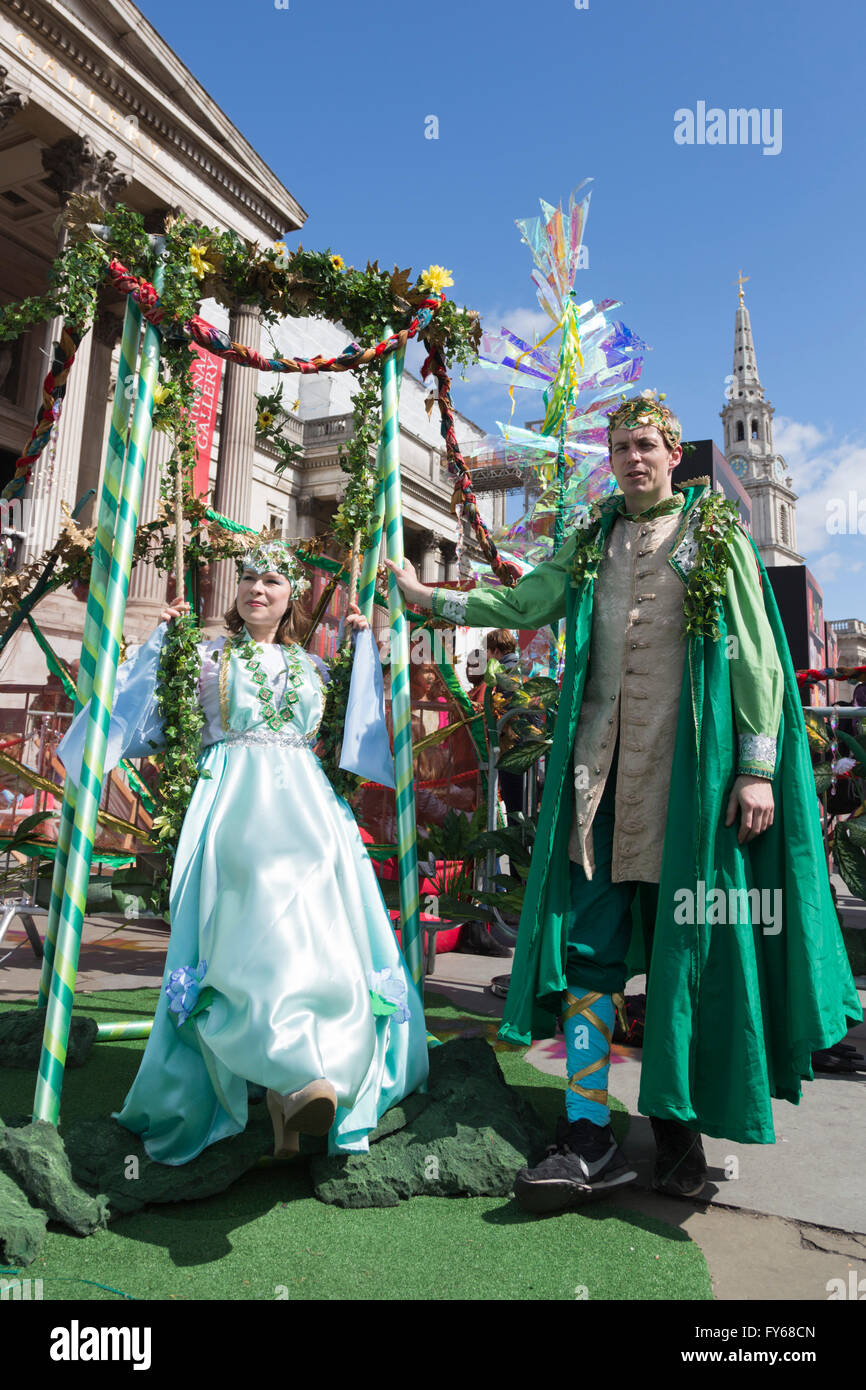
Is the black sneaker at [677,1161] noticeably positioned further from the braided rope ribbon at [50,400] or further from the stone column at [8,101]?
the stone column at [8,101]

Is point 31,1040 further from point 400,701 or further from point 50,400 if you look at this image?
→ point 50,400

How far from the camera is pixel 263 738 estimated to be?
296 cm

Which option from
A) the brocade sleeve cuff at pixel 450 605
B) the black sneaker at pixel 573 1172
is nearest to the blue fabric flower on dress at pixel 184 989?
the black sneaker at pixel 573 1172

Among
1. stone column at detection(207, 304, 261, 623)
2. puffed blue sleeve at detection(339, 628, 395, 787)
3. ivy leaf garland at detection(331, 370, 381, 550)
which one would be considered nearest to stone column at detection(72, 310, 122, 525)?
stone column at detection(207, 304, 261, 623)

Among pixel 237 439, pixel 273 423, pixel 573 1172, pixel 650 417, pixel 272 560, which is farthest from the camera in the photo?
pixel 237 439

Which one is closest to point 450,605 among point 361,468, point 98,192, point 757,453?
point 361,468

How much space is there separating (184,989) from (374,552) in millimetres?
1775

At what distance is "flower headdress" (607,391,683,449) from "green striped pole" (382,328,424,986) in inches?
34.9

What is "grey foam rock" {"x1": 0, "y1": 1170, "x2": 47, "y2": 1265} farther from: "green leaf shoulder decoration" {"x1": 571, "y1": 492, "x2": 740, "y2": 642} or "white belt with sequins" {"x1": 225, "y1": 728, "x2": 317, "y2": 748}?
"green leaf shoulder decoration" {"x1": 571, "y1": 492, "x2": 740, "y2": 642}

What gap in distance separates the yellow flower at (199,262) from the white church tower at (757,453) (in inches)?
2965

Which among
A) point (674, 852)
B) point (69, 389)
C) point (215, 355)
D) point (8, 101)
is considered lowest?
point (674, 852)

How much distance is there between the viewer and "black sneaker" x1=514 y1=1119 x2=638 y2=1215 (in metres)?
2.21

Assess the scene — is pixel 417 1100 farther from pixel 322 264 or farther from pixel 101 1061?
pixel 322 264
